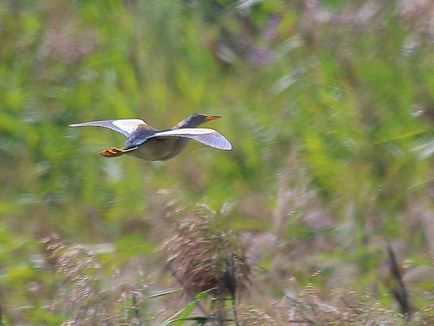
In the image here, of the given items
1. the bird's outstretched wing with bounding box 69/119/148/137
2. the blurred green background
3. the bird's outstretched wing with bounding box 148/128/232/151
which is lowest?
the bird's outstretched wing with bounding box 148/128/232/151

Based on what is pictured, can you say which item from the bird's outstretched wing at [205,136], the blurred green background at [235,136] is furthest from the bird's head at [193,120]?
the blurred green background at [235,136]

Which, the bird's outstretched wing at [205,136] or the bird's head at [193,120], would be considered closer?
the bird's outstretched wing at [205,136]

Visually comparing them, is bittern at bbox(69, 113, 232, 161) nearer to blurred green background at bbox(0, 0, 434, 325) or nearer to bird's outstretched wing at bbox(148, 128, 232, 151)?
bird's outstretched wing at bbox(148, 128, 232, 151)

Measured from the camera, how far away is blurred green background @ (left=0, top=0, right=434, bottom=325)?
4215 mm

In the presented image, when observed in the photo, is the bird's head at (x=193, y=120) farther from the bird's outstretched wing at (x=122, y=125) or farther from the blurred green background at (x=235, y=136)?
the blurred green background at (x=235, y=136)

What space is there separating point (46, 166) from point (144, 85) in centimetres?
44

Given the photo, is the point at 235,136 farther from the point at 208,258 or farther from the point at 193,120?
the point at 193,120

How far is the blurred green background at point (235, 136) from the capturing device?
4215mm

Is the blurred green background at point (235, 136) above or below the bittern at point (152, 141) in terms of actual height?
above

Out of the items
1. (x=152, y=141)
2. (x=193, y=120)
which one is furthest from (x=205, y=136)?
(x=193, y=120)

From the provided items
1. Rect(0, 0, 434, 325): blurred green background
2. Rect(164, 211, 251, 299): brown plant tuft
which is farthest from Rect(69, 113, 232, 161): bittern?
Rect(0, 0, 434, 325): blurred green background

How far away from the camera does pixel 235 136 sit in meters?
4.50

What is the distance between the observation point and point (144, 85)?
4.79 m

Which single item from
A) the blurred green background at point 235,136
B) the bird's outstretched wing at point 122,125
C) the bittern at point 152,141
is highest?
the blurred green background at point 235,136
